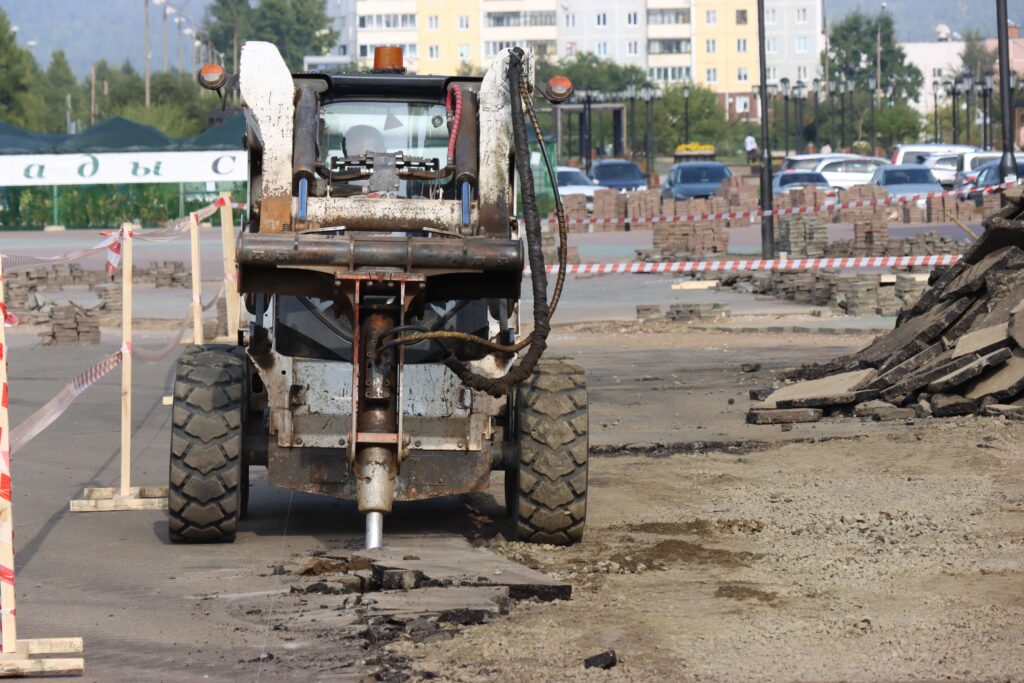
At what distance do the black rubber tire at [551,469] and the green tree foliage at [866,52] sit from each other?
153 m

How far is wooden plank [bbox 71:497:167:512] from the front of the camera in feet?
32.6

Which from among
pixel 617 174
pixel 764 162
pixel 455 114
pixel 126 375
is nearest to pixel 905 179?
pixel 764 162

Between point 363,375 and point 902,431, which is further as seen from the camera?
point 902,431

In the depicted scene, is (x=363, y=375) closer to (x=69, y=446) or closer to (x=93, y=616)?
(x=93, y=616)

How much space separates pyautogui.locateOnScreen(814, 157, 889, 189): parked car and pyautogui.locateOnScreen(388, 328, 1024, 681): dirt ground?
38.1 meters

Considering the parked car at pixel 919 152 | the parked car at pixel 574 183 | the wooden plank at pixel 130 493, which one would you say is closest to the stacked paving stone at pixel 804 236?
the parked car at pixel 574 183

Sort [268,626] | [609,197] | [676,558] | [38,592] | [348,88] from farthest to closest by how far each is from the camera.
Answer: [609,197]
[348,88]
[676,558]
[38,592]
[268,626]

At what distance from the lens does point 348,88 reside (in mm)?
9219

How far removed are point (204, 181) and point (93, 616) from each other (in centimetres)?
4255

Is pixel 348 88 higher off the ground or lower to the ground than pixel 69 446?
higher

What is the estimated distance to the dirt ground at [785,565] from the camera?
634cm

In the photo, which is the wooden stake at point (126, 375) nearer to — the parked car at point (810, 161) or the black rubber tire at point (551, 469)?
the black rubber tire at point (551, 469)

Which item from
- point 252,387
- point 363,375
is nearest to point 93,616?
point 363,375

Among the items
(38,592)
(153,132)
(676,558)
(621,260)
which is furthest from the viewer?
(153,132)
